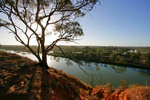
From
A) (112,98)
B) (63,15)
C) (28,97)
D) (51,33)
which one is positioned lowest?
(112,98)

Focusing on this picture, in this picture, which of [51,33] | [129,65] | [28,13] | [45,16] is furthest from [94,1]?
[129,65]

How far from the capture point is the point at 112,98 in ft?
8.84

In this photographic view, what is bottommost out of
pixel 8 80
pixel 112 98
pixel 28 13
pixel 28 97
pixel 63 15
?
pixel 112 98

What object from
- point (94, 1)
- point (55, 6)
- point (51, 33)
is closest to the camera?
point (94, 1)

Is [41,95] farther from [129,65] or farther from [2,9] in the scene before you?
[129,65]

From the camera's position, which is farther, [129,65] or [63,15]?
[129,65]

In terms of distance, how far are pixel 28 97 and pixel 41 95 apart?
0.98 ft

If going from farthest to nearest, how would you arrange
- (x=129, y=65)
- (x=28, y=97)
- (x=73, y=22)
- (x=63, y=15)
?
(x=129, y=65), (x=73, y=22), (x=63, y=15), (x=28, y=97)

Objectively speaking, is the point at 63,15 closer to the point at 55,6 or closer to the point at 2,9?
the point at 55,6

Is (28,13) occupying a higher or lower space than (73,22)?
higher

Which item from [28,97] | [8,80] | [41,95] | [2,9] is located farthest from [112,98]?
[2,9]

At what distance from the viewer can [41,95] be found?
198 centimetres

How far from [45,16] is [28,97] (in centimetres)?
358

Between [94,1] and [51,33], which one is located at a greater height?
[94,1]
